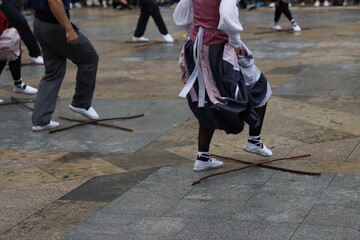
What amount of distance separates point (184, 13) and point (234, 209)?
1801 millimetres

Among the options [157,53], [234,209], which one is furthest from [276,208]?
[157,53]

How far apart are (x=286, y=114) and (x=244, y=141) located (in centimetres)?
118

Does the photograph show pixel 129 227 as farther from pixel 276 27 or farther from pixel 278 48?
pixel 276 27

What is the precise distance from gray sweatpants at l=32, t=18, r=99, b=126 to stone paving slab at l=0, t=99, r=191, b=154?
25cm

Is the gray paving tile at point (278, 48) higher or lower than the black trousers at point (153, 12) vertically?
lower

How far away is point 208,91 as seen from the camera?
6.06 m

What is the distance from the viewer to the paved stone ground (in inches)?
199

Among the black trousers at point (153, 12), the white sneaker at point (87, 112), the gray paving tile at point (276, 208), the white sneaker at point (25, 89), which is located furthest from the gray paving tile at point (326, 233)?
the black trousers at point (153, 12)

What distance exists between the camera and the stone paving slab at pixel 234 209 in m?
4.86

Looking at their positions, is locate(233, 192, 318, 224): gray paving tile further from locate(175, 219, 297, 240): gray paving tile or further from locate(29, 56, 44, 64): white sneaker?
locate(29, 56, 44, 64): white sneaker

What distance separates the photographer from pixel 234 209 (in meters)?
5.29

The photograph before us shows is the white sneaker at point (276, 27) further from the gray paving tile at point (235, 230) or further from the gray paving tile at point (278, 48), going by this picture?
the gray paving tile at point (235, 230)

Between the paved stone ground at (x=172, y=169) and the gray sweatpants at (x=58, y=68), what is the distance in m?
0.27

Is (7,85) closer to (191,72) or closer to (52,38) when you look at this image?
(52,38)
